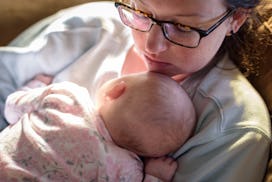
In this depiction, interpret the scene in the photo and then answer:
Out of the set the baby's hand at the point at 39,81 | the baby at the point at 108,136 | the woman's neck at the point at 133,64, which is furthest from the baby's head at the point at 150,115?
the baby's hand at the point at 39,81

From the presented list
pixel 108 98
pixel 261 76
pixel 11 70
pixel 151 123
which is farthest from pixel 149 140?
pixel 11 70

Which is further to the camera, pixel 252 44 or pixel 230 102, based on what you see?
pixel 252 44


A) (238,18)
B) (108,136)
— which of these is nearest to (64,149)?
(108,136)

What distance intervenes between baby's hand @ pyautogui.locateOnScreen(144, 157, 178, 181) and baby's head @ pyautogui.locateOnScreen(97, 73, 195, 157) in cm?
2

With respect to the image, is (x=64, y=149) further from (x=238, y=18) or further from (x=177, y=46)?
(x=238, y=18)

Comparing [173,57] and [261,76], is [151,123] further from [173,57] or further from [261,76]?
[261,76]

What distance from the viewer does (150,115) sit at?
1083 millimetres

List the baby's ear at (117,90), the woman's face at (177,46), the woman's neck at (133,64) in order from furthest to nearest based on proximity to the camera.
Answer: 1. the woman's neck at (133,64)
2. the baby's ear at (117,90)
3. the woman's face at (177,46)

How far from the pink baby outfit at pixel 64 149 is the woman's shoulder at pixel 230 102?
0.21m

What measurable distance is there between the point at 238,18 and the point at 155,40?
0.22 meters

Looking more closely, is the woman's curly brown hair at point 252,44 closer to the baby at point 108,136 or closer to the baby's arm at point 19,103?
the baby at point 108,136

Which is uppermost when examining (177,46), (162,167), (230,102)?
(177,46)

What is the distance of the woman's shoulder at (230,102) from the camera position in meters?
1.09

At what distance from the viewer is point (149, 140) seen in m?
1.09
